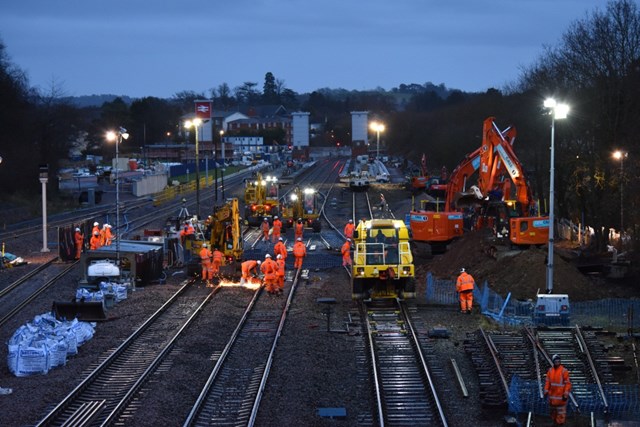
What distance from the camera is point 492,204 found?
106 feet

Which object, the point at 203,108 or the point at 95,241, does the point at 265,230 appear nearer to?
the point at 95,241

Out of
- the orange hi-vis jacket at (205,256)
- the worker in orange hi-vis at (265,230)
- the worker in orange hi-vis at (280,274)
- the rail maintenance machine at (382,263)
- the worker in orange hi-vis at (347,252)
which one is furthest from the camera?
the worker in orange hi-vis at (265,230)

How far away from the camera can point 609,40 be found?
3912cm

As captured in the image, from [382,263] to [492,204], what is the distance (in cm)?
910

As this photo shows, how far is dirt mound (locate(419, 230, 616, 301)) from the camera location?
2559 cm

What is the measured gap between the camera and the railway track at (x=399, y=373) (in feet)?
48.4

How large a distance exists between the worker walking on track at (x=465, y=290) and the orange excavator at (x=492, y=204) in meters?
7.14

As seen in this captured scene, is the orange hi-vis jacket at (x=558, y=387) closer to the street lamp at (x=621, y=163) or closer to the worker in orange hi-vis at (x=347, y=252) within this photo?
the worker in orange hi-vis at (x=347, y=252)

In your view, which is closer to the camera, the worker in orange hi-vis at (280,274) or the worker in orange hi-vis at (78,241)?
the worker in orange hi-vis at (280,274)

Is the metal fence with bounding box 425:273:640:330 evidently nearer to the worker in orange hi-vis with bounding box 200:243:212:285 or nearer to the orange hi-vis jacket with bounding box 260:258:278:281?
the orange hi-vis jacket with bounding box 260:258:278:281

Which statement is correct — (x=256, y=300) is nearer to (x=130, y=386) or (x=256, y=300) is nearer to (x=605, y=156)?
(x=130, y=386)

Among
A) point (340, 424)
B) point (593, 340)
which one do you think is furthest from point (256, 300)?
point (340, 424)

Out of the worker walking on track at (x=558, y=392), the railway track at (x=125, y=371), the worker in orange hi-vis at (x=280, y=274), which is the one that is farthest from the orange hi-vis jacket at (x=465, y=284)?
the worker walking on track at (x=558, y=392)

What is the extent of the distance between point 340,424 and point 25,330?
7.87 m
